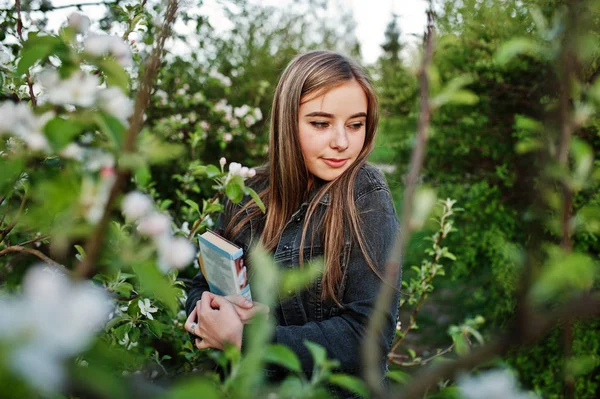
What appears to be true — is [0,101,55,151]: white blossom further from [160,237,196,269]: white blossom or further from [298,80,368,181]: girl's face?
[298,80,368,181]: girl's face

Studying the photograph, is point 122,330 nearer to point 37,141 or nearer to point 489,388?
point 37,141

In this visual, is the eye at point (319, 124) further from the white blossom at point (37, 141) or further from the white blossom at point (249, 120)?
the white blossom at point (249, 120)

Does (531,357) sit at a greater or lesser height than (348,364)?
lesser

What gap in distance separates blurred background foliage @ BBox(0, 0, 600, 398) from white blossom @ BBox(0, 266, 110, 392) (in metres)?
1.17

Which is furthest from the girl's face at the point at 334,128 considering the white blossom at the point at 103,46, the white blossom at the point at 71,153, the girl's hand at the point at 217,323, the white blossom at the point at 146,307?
the white blossom at the point at 71,153

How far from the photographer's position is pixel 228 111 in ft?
13.8

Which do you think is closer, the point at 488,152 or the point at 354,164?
the point at 354,164

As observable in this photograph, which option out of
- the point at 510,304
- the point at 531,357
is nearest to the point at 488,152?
the point at 510,304

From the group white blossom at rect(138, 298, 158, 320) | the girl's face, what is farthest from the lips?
white blossom at rect(138, 298, 158, 320)

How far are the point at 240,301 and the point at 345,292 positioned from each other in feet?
1.11

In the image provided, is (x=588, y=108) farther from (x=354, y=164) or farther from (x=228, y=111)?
(x=228, y=111)

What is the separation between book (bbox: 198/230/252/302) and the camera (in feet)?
4.87

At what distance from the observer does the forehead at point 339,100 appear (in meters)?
1.79

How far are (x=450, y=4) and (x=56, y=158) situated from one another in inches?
119
